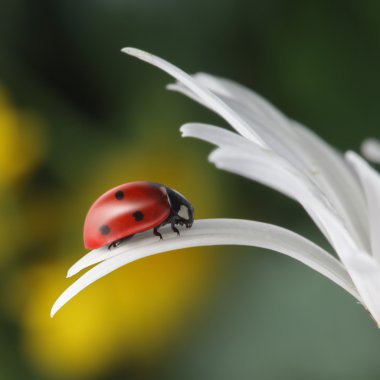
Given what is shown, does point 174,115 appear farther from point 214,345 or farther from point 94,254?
point 94,254

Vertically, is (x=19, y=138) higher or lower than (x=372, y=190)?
higher

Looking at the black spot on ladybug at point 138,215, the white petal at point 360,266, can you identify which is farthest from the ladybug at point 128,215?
the white petal at point 360,266

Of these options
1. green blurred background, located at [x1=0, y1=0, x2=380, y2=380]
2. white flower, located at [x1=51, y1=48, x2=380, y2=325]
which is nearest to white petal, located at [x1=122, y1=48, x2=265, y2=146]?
white flower, located at [x1=51, y1=48, x2=380, y2=325]

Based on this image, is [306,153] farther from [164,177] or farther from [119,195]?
[164,177]

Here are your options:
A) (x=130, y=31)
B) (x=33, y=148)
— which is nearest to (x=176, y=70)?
(x=33, y=148)

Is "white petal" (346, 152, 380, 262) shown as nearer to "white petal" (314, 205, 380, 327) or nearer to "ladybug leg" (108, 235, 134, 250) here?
"white petal" (314, 205, 380, 327)

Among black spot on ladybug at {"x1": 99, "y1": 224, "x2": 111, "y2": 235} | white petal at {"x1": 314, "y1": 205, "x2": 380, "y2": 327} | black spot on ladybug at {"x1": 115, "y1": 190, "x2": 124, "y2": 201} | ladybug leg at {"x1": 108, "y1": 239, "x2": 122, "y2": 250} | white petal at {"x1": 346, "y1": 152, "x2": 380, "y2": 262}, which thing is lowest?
white petal at {"x1": 314, "y1": 205, "x2": 380, "y2": 327}

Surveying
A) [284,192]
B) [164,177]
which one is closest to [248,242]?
[284,192]
